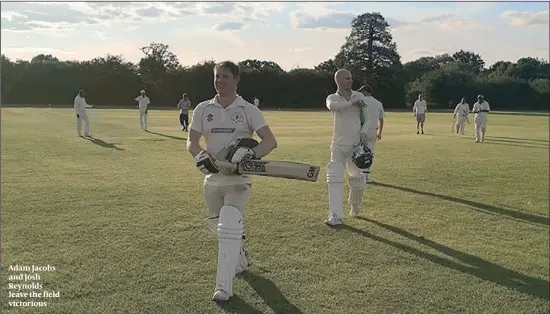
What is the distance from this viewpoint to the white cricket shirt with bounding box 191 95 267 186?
15.9ft

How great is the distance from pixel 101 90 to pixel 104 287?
55550 millimetres

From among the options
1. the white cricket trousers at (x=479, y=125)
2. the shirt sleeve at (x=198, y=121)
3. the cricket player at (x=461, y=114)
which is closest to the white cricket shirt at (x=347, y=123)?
the shirt sleeve at (x=198, y=121)

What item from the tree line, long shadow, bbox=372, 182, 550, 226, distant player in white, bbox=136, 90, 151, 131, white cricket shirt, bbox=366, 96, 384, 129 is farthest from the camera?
the tree line

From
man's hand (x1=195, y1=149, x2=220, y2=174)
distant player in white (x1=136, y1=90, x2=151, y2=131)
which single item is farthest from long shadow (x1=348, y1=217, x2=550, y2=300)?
distant player in white (x1=136, y1=90, x2=151, y2=131)

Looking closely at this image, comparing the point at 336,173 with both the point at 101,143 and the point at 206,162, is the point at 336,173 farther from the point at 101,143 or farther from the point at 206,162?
the point at 101,143

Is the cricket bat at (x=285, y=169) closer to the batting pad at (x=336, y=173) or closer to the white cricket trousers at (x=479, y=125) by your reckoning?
the batting pad at (x=336, y=173)

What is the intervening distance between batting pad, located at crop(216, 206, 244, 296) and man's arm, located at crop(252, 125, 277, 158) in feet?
1.97

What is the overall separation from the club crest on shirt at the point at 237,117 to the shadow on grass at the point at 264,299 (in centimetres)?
162

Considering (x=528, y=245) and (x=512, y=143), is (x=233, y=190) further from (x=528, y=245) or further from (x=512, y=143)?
(x=512, y=143)

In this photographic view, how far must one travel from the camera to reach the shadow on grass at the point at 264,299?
15.2ft

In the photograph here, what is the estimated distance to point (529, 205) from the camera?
31.6 ft

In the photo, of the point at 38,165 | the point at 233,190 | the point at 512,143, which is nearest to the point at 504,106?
the point at 512,143

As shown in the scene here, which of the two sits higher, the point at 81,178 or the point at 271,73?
the point at 271,73

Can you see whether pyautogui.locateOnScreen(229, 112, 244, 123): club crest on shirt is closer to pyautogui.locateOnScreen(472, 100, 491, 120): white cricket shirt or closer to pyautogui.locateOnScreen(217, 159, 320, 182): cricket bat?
pyautogui.locateOnScreen(217, 159, 320, 182): cricket bat
